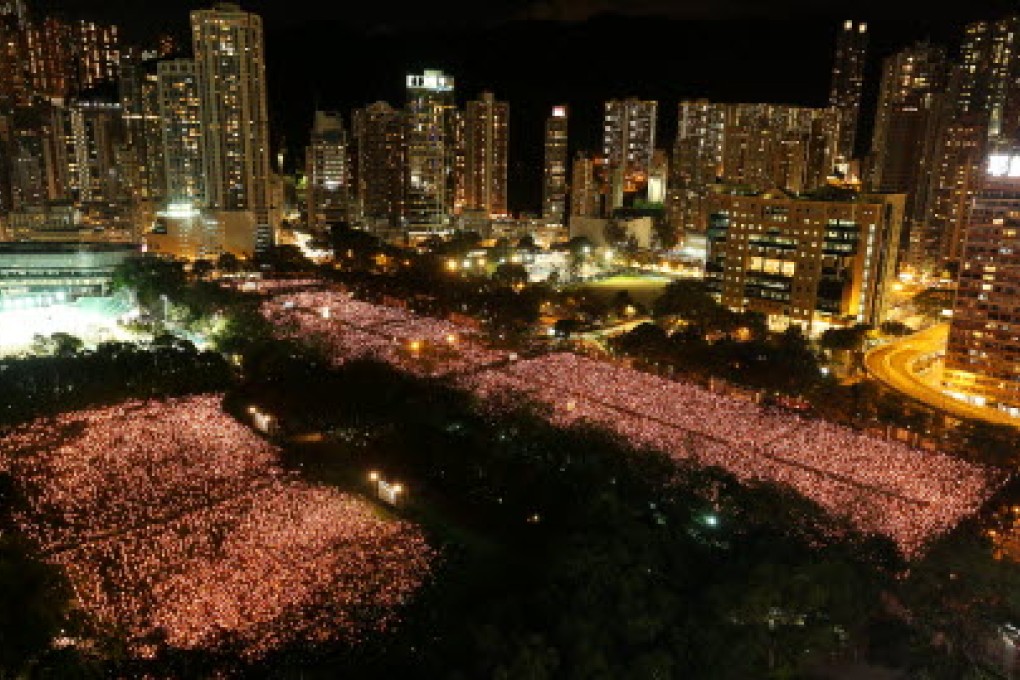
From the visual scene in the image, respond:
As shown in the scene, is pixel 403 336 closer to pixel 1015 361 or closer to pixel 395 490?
pixel 395 490

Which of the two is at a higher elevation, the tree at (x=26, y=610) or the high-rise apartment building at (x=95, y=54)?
the high-rise apartment building at (x=95, y=54)

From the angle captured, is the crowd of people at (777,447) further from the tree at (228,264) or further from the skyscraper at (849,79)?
the skyscraper at (849,79)

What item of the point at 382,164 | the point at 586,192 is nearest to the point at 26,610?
the point at 382,164

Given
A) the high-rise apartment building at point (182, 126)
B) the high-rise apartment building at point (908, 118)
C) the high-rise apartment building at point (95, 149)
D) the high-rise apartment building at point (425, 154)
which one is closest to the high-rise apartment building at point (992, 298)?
the high-rise apartment building at point (908, 118)

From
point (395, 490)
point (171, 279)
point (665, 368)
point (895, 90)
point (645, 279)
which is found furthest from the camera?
point (895, 90)

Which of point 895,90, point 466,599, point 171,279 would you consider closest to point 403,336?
point 171,279

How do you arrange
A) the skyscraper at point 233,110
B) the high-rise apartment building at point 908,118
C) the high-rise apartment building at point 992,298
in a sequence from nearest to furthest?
the high-rise apartment building at point 992,298 < the skyscraper at point 233,110 < the high-rise apartment building at point 908,118

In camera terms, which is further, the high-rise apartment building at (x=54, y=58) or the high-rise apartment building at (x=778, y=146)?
the high-rise apartment building at (x=54, y=58)
